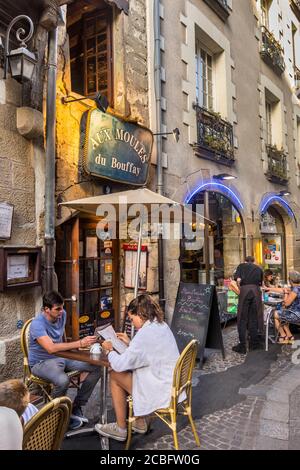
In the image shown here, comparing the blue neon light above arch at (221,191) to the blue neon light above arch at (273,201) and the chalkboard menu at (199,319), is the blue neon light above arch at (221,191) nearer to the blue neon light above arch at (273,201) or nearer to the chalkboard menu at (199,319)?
the blue neon light above arch at (273,201)

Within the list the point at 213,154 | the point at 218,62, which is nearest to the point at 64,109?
the point at 213,154

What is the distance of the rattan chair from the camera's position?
1.82 meters

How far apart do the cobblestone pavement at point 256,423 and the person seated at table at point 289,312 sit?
1.48 m

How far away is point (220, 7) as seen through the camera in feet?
28.0

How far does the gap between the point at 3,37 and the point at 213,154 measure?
16.1ft

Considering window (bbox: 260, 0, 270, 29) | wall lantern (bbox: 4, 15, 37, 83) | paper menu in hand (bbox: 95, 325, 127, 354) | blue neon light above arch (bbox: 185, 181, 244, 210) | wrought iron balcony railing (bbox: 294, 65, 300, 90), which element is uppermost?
window (bbox: 260, 0, 270, 29)

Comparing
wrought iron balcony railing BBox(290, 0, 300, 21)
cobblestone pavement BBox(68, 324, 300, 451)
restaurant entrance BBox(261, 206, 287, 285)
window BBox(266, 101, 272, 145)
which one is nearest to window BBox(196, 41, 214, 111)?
window BBox(266, 101, 272, 145)

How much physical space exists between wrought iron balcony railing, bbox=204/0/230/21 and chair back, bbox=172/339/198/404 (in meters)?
7.93

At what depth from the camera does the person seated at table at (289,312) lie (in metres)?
6.12

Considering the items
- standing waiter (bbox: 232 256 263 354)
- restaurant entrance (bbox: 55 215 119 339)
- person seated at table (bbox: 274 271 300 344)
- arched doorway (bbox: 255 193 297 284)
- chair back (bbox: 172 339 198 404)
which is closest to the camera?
chair back (bbox: 172 339 198 404)

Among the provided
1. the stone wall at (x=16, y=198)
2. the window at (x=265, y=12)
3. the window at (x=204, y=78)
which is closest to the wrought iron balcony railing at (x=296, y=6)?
the window at (x=265, y=12)

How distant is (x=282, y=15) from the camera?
1238 cm

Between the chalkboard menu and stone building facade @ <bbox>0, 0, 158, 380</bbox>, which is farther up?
stone building facade @ <bbox>0, 0, 158, 380</bbox>

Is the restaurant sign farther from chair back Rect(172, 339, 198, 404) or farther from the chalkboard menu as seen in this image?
chair back Rect(172, 339, 198, 404)
